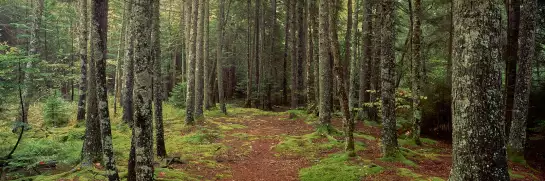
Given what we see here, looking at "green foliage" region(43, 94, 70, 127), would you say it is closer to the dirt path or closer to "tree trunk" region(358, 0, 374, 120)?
the dirt path

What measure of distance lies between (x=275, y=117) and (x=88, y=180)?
48.8 feet

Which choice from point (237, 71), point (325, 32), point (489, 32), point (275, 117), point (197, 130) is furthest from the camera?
point (237, 71)

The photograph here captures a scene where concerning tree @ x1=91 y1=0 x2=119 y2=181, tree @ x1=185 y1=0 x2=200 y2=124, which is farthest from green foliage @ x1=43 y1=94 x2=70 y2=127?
tree @ x1=91 y1=0 x2=119 y2=181

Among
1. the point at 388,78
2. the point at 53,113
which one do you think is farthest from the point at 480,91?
the point at 53,113

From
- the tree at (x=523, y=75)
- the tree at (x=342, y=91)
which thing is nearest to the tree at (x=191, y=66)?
the tree at (x=342, y=91)

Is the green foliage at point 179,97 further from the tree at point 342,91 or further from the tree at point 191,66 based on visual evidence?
the tree at point 342,91

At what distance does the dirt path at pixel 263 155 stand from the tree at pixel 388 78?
2.57 metres

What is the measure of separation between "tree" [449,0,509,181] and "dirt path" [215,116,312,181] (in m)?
5.36

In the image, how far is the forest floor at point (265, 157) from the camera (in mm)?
8578

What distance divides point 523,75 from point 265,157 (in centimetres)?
922

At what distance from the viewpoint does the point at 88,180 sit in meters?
7.15

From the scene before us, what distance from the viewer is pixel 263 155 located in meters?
12.0

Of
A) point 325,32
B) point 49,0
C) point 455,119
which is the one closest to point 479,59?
point 455,119

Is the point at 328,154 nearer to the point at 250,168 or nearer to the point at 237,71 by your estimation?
the point at 250,168
